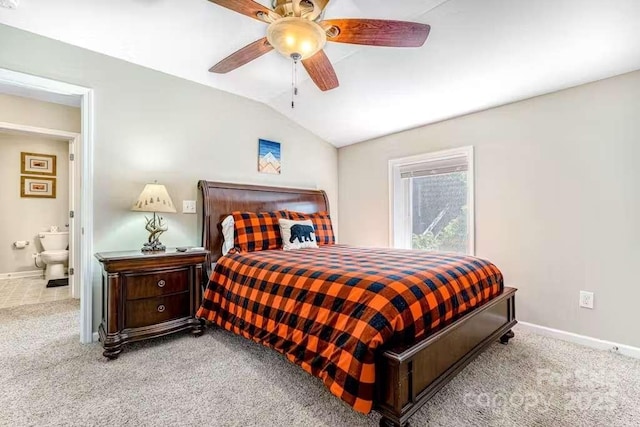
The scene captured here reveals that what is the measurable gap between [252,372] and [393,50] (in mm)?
2737

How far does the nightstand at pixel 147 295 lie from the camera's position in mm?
2215

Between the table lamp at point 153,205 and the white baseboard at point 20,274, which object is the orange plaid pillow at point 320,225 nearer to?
the table lamp at point 153,205

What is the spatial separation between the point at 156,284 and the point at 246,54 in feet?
6.12

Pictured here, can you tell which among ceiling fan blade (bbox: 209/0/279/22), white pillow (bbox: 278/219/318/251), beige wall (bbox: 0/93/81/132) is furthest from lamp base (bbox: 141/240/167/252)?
beige wall (bbox: 0/93/81/132)

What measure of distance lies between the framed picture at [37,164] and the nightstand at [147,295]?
3.95 meters

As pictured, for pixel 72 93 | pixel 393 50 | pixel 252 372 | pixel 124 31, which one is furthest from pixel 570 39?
pixel 72 93

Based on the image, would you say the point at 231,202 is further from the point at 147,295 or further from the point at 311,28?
the point at 311,28

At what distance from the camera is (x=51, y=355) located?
Result: 223cm

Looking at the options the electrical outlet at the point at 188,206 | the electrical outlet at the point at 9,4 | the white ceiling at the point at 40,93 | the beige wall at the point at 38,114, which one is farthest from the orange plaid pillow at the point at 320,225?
the beige wall at the point at 38,114

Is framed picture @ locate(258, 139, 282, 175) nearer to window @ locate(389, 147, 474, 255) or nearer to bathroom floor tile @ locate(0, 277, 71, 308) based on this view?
window @ locate(389, 147, 474, 255)

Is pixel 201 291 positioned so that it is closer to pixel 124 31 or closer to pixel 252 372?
pixel 252 372

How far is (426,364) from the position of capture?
1500mm

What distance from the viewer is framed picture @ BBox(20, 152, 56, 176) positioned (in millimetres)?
4781

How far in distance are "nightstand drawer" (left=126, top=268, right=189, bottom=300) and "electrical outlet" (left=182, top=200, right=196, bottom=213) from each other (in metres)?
0.76
